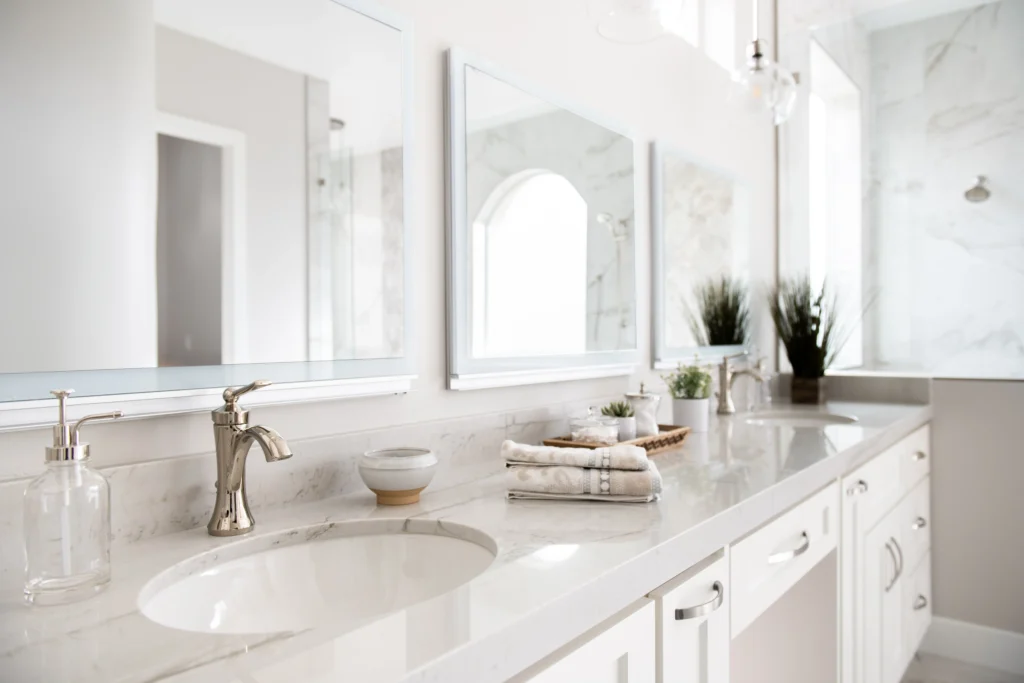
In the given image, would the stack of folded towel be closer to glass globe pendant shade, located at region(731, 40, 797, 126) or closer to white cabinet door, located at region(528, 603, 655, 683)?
white cabinet door, located at region(528, 603, 655, 683)

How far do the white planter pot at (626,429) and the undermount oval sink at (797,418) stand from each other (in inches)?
33.2

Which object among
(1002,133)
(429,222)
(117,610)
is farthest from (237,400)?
(1002,133)

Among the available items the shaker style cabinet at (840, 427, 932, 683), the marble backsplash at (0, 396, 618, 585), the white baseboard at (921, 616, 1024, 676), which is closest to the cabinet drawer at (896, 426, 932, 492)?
the shaker style cabinet at (840, 427, 932, 683)

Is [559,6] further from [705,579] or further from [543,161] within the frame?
[705,579]

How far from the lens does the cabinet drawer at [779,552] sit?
120 cm

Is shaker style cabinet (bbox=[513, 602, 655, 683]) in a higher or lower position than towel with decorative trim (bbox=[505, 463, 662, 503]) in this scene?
lower

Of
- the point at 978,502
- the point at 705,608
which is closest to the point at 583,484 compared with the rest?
the point at 705,608

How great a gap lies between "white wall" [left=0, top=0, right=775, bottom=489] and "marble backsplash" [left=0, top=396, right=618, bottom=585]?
0.08 feet

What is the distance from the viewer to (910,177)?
9.52ft

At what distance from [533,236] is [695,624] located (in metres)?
0.93

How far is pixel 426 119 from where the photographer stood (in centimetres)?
142

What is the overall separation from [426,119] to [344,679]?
1.11 m

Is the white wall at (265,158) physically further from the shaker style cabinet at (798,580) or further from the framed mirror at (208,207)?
the shaker style cabinet at (798,580)

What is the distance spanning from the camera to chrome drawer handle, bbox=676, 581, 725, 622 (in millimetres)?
995
